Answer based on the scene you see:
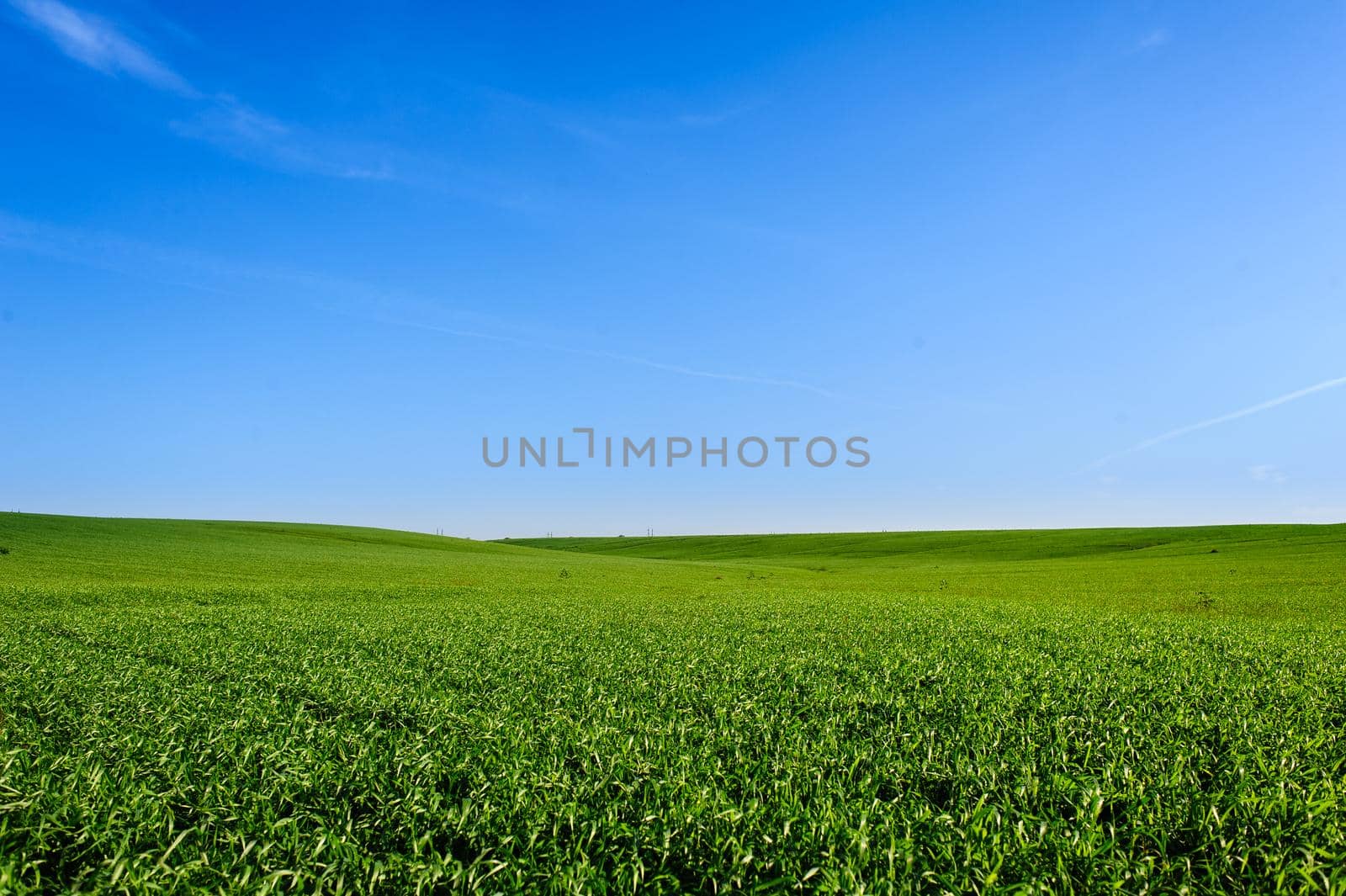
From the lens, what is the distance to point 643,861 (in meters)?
3.81

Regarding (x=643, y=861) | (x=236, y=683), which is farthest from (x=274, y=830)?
(x=236, y=683)

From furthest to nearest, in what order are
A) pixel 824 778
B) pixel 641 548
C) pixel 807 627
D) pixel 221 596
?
pixel 641 548, pixel 221 596, pixel 807 627, pixel 824 778

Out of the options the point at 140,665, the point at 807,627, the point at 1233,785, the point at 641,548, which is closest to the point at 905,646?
the point at 807,627

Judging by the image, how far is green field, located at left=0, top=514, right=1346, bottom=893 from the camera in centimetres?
369

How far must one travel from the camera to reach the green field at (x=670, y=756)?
145 inches

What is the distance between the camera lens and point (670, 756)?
17.6 feet

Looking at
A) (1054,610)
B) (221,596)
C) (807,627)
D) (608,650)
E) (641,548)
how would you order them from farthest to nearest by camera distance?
(641,548) → (221,596) → (1054,610) → (807,627) → (608,650)

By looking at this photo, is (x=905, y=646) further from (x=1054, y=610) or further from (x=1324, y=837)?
(x=1054, y=610)

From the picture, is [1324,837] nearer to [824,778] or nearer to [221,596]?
[824,778]

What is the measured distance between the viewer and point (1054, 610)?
57.9ft

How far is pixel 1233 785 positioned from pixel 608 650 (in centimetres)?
757

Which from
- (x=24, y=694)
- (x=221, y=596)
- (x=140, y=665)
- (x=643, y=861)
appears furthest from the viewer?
(x=221, y=596)

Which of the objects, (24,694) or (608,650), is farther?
(608,650)

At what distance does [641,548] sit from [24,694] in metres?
105
